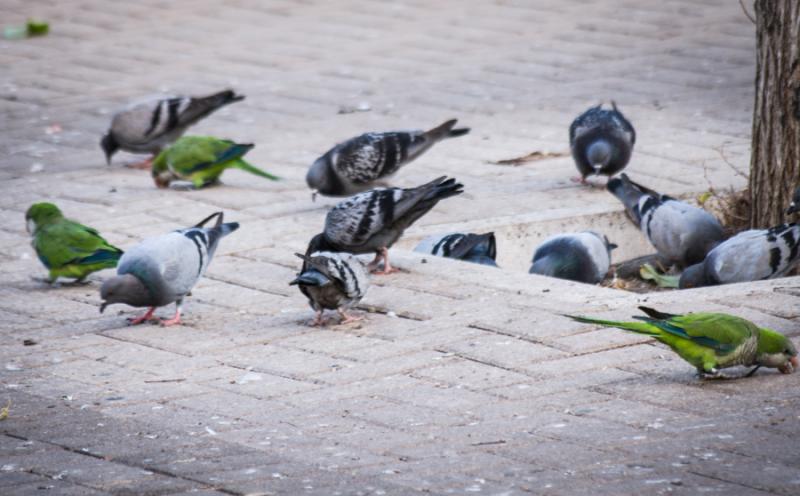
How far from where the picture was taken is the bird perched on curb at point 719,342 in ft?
16.7

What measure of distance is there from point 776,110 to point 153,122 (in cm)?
437

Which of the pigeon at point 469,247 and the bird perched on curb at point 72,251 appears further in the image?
the pigeon at point 469,247

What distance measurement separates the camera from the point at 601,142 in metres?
8.52

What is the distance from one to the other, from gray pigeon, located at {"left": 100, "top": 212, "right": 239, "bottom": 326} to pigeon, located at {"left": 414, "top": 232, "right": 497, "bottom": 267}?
4.75 feet

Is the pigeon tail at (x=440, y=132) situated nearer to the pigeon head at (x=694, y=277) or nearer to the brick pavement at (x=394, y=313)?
the brick pavement at (x=394, y=313)

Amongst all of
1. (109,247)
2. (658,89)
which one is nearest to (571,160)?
(658,89)

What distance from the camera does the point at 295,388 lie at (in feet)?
17.9

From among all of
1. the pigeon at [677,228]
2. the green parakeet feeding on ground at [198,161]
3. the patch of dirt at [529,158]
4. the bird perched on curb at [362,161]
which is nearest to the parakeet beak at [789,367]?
the pigeon at [677,228]

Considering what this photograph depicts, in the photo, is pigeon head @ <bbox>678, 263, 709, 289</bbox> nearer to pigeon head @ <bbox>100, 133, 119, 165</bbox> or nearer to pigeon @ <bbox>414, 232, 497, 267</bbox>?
pigeon @ <bbox>414, 232, 497, 267</bbox>

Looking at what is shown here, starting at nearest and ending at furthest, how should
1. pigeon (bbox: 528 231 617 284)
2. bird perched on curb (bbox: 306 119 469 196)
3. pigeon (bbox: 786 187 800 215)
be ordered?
pigeon (bbox: 786 187 800 215)
pigeon (bbox: 528 231 617 284)
bird perched on curb (bbox: 306 119 469 196)

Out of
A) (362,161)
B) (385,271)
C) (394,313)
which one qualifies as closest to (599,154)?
(362,161)

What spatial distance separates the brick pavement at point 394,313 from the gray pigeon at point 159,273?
16cm

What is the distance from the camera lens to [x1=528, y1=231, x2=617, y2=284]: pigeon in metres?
7.34

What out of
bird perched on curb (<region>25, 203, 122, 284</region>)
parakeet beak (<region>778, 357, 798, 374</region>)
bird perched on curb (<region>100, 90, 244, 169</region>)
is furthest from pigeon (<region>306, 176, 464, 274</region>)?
bird perched on curb (<region>100, 90, 244, 169</region>)
